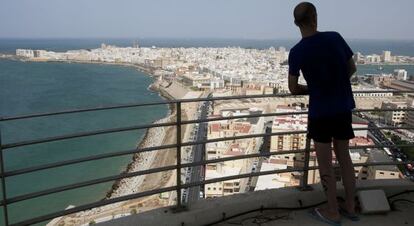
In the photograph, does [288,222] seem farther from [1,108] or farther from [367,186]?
[1,108]

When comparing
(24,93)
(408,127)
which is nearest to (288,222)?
(408,127)

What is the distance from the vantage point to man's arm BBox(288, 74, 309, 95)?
1.99m

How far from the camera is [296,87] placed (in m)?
2.04

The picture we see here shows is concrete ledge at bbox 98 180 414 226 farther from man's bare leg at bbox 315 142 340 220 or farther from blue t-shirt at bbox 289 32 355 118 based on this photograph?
blue t-shirt at bbox 289 32 355 118

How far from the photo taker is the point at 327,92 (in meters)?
1.99

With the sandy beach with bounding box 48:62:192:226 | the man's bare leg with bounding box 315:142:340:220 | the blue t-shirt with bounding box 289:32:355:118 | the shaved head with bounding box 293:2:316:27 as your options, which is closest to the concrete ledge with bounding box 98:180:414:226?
the man's bare leg with bounding box 315:142:340:220

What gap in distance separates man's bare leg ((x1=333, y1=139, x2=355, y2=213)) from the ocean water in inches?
48.4

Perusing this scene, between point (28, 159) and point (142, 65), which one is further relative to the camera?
point (142, 65)

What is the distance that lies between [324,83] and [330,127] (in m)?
0.23

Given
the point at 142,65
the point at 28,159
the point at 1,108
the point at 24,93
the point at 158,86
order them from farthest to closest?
the point at 142,65 < the point at 158,86 < the point at 24,93 < the point at 1,108 < the point at 28,159

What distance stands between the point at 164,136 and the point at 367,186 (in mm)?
26593

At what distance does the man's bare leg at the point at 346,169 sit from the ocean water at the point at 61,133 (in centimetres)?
123

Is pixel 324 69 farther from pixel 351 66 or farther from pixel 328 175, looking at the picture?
pixel 328 175

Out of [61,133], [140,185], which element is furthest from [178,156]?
[61,133]
